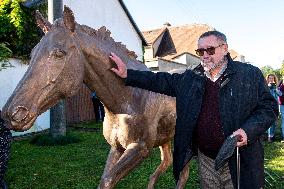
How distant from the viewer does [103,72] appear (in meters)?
4.15

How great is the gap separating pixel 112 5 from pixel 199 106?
22504mm

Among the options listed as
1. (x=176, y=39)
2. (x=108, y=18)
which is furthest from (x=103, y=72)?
(x=176, y=39)

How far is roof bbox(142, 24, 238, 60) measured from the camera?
135ft

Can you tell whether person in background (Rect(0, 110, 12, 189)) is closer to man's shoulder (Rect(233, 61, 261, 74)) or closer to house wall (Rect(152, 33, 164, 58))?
man's shoulder (Rect(233, 61, 261, 74))

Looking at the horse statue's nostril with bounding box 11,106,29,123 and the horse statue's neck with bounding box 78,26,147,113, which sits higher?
the horse statue's neck with bounding box 78,26,147,113

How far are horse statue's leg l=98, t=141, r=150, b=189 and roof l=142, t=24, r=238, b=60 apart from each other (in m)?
35.2

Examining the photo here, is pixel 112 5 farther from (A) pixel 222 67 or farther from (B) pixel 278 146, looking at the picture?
(A) pixel 222 67

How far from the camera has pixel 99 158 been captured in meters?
9.64

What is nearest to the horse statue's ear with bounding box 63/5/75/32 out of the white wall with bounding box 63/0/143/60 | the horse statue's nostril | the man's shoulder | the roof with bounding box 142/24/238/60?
the horse statue's nostril

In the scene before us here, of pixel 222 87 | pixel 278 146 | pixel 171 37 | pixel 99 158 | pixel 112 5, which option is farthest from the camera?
pixel 171 37

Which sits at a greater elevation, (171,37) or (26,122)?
(171,37)

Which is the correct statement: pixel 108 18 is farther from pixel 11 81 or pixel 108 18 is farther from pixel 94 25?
pixel 11 81

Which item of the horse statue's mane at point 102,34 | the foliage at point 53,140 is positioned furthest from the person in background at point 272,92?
the horse statue's mane at point 102,34

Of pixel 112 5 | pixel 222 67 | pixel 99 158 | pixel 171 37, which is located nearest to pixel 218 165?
pixel 222 67
